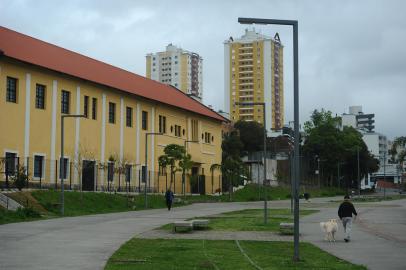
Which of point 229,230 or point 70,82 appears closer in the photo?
point 229,230

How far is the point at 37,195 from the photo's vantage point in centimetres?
4034

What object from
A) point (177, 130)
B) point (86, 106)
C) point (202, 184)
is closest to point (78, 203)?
point (86, 106)

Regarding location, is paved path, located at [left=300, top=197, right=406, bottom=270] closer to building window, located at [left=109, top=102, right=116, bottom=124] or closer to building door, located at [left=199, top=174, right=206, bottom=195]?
building window, located at [left=109, top=102, right=116, bottom=124]

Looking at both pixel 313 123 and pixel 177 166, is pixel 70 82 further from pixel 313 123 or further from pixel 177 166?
pixel 313 123

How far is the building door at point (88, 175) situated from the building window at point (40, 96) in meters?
6.36

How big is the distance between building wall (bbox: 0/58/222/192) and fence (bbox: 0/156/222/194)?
220 mm

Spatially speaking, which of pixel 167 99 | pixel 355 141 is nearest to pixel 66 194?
pixel 167 99

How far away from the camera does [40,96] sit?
171 feet

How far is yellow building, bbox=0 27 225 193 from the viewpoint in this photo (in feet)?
160

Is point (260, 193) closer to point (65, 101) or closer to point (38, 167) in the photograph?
point (65, 101)

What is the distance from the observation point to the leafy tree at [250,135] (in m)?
118

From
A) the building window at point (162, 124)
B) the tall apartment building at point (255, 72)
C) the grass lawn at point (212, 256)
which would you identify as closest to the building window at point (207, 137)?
the building window at point (162, 124)

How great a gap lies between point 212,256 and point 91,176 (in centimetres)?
3886

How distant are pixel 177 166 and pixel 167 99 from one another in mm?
8955
